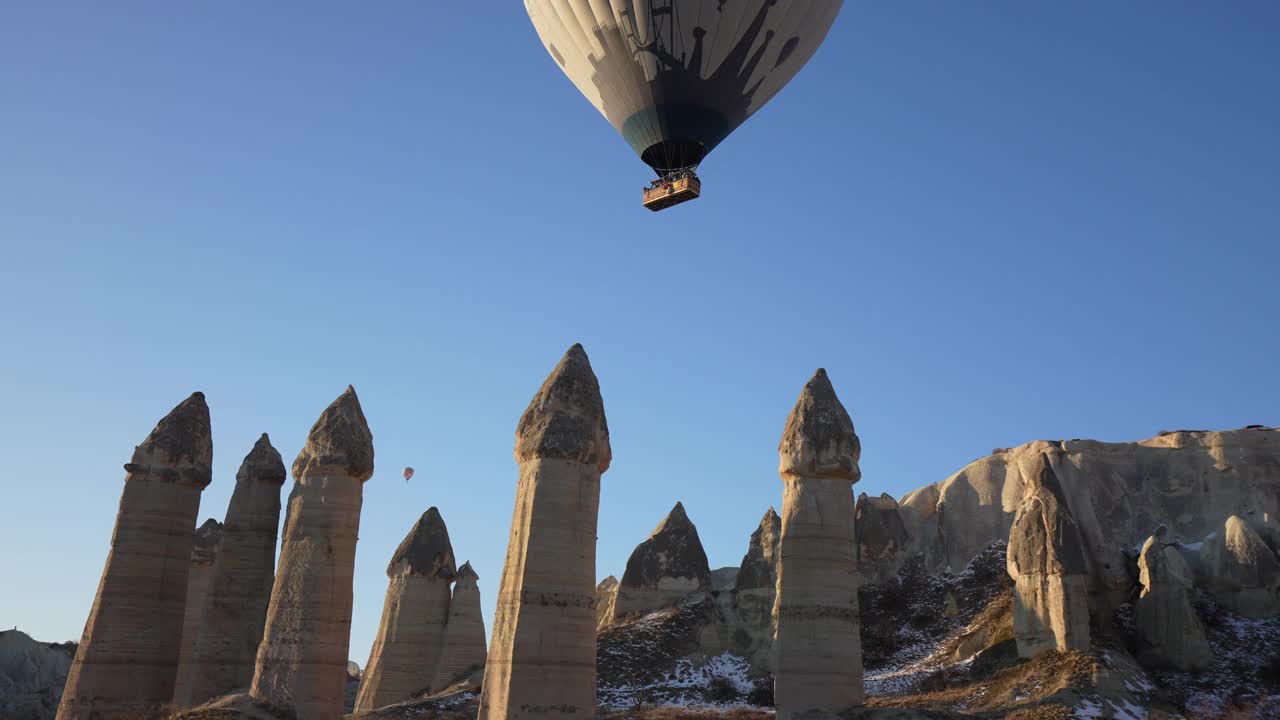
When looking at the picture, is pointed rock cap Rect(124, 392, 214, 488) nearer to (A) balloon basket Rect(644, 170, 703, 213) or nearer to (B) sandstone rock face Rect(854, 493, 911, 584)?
(A) balloon basket Rect(644, 170, 703, 213)

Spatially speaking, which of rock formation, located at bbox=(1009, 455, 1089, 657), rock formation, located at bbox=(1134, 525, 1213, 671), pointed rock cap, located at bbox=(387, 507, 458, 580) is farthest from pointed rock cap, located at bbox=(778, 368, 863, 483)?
pointed rock cap, located at bbox=(387, 507, 458, 580)

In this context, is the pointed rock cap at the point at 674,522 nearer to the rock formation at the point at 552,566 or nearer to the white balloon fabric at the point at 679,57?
the white balloon fabric at the point at 679,57

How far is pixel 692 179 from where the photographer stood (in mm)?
45969

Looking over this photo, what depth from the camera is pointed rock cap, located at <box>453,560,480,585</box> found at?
1647 inches

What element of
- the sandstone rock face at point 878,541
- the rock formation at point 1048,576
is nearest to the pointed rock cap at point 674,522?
the sandstone rock face at point 878,541

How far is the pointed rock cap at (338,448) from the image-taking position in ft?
93.6

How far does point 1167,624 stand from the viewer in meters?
34.1

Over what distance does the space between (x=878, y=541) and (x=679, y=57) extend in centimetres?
2563

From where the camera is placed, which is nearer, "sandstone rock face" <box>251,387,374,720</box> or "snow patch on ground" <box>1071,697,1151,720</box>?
"snow patch on ground" <box>1071,697,1151,720</box>

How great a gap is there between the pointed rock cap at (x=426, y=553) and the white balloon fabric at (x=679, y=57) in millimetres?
18250

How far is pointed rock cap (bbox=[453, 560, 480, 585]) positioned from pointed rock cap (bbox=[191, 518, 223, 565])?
8.93m

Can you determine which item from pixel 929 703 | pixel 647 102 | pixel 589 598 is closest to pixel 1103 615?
pixel 929 703

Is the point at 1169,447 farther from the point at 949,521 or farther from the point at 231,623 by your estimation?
the point at 231,623

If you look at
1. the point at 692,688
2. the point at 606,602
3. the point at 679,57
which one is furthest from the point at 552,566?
the point at 606,602
